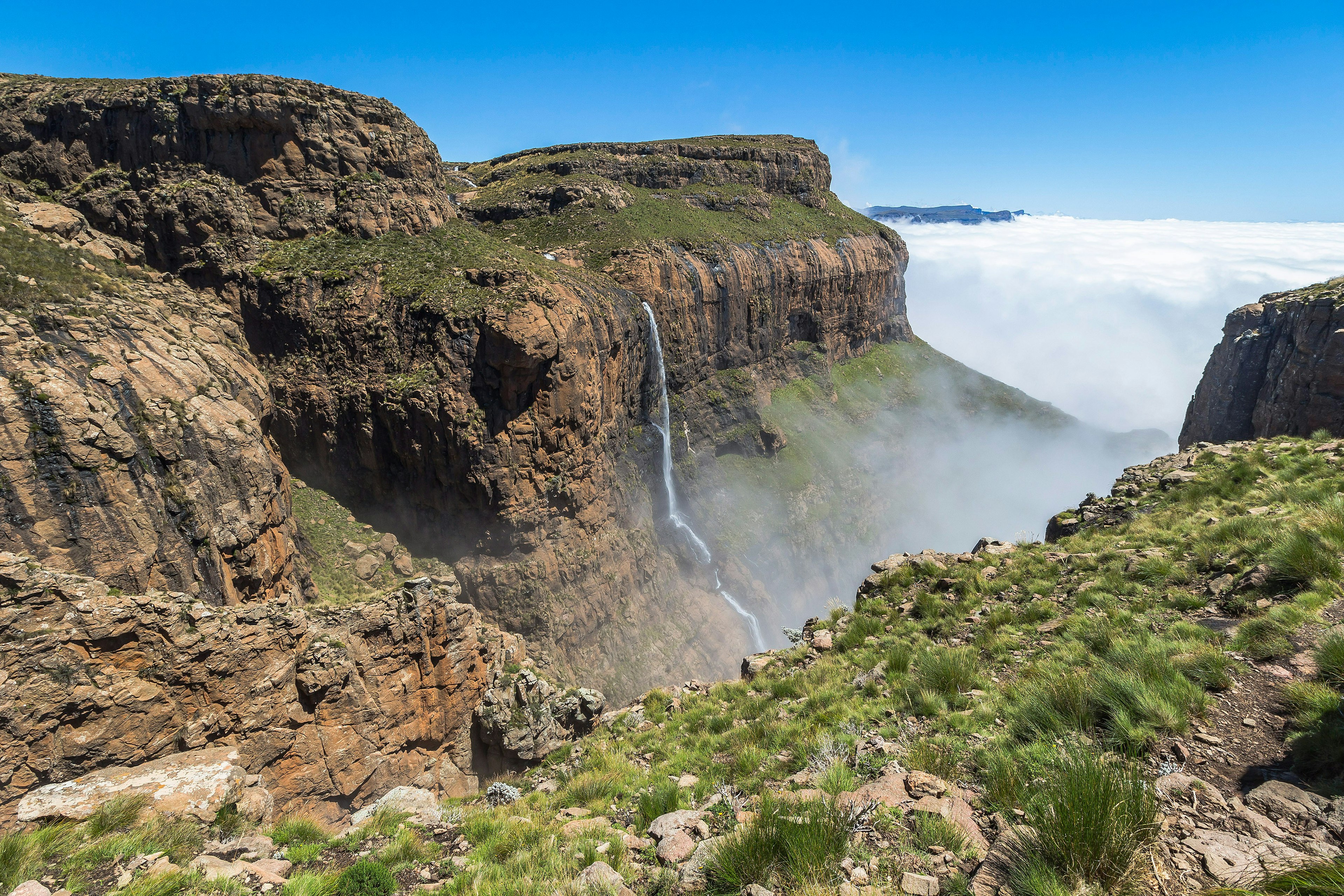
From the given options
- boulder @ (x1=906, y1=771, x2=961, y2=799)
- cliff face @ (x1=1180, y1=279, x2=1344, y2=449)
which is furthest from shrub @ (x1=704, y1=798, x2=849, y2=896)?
cliff face @ (x1=1180, y1=279, x2=1344, y2=449)

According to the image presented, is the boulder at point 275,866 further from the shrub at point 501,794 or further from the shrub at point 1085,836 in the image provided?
the shrub at point 1085,836

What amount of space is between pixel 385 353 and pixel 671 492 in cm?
2628

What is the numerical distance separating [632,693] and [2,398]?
96.6 feet

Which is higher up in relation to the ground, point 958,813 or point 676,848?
point 958,813

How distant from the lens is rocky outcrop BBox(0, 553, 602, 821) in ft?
32.1

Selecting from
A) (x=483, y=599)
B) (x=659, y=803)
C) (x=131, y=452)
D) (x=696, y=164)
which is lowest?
(x=483, y=599)

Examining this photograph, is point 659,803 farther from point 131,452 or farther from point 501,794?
point 131,452

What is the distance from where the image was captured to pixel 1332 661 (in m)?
5.86

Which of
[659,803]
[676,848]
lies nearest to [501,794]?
[659,803]

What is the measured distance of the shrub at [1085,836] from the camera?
13.0 ft

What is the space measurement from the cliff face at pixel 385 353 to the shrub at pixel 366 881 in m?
10.7

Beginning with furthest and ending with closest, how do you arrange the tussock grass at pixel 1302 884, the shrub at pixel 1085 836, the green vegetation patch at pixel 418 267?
the green vegetation patch at pixel 418 267 < the shrub at pixel 1085 836 < the tussock grass at pixel 1302 884

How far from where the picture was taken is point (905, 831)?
540 centimetres

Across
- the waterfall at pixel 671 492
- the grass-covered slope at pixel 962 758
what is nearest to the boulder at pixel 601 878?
the grass-covered slope at pixel 962 758
